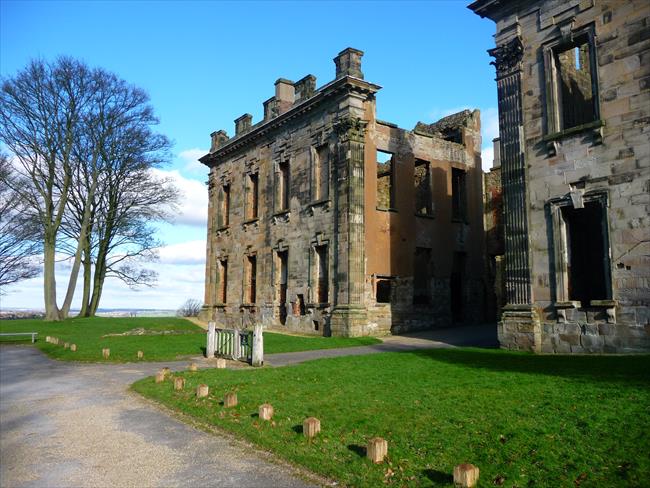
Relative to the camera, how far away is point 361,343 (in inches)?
722

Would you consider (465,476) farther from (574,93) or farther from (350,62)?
(350,62)

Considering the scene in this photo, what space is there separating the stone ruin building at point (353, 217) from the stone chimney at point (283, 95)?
0.06 m

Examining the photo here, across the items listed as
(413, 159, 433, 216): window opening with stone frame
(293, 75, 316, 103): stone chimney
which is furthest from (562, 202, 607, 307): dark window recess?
(293, 75, 316, 103): stone chimney

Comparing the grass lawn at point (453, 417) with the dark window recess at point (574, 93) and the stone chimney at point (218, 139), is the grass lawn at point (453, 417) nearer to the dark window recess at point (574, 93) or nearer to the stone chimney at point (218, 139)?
the dark window recess at point (574, 93)

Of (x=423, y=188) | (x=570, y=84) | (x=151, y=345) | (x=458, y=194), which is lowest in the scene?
(x=151, y=345)

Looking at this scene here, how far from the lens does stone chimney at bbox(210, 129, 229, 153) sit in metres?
34.8

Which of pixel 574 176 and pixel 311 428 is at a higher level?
pixel 574 176

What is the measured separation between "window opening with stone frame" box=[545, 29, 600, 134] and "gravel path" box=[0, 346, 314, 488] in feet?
40.5

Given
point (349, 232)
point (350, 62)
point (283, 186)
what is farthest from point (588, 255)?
point (283, 186)

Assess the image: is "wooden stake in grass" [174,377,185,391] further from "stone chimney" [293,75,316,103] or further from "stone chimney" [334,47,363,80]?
"stone chimney" [293,75,316,103]

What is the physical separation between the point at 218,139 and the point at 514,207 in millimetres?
24891

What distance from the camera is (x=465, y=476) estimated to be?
14.5 ft

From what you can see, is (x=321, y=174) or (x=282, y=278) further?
(x=282, y=278)

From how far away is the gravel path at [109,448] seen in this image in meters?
5.13
